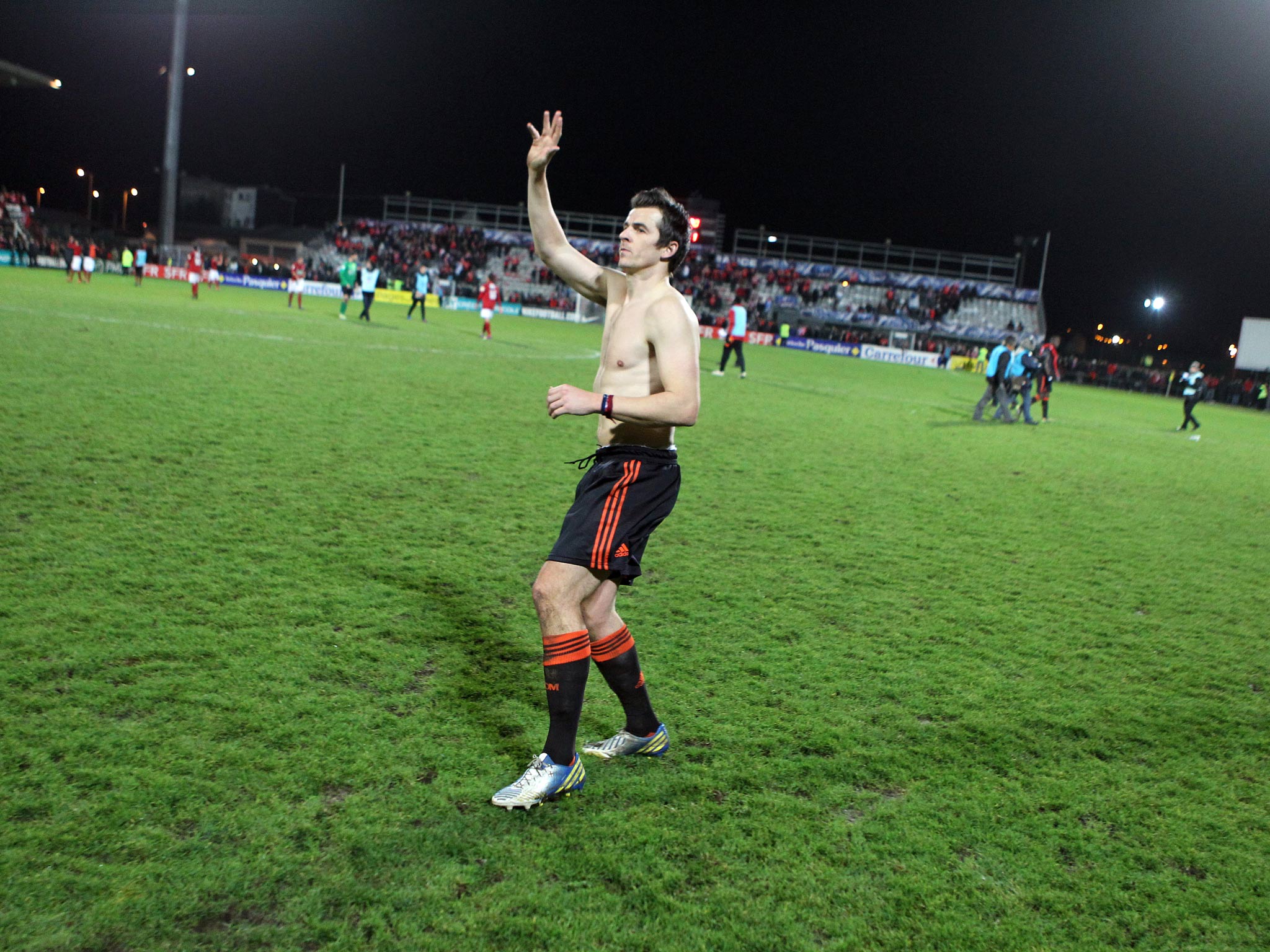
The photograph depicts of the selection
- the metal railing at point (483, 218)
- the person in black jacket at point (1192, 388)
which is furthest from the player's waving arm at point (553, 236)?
the metal railing at point (483, 218)

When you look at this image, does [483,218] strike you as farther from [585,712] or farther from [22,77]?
[585,712]

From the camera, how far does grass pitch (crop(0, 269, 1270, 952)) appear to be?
268 centimetres

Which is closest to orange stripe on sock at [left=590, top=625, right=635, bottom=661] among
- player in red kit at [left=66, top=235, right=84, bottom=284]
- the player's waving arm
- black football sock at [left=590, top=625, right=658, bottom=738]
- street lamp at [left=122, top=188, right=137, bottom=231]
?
black football sock at [left=590, top=625, right=658, bottom=738]

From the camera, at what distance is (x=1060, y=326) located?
8006cm

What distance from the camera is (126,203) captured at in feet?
296

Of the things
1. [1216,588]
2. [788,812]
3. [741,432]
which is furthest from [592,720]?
[741,432]

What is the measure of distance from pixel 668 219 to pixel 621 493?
1059 mm

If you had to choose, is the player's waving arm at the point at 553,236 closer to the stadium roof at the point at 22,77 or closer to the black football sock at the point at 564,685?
the black football sock at the point at 564,685

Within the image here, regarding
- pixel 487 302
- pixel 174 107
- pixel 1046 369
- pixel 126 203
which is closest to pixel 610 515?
pixel 1046 369

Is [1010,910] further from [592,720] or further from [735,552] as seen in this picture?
[735,552]

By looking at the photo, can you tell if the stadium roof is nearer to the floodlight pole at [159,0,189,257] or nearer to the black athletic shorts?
the black athletic shorts

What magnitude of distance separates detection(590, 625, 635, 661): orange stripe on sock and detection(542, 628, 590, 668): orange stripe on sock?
189 mm

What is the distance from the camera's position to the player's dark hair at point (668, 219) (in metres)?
3.44

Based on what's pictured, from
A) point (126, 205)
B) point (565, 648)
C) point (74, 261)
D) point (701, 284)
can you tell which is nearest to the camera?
point (565, 648)
